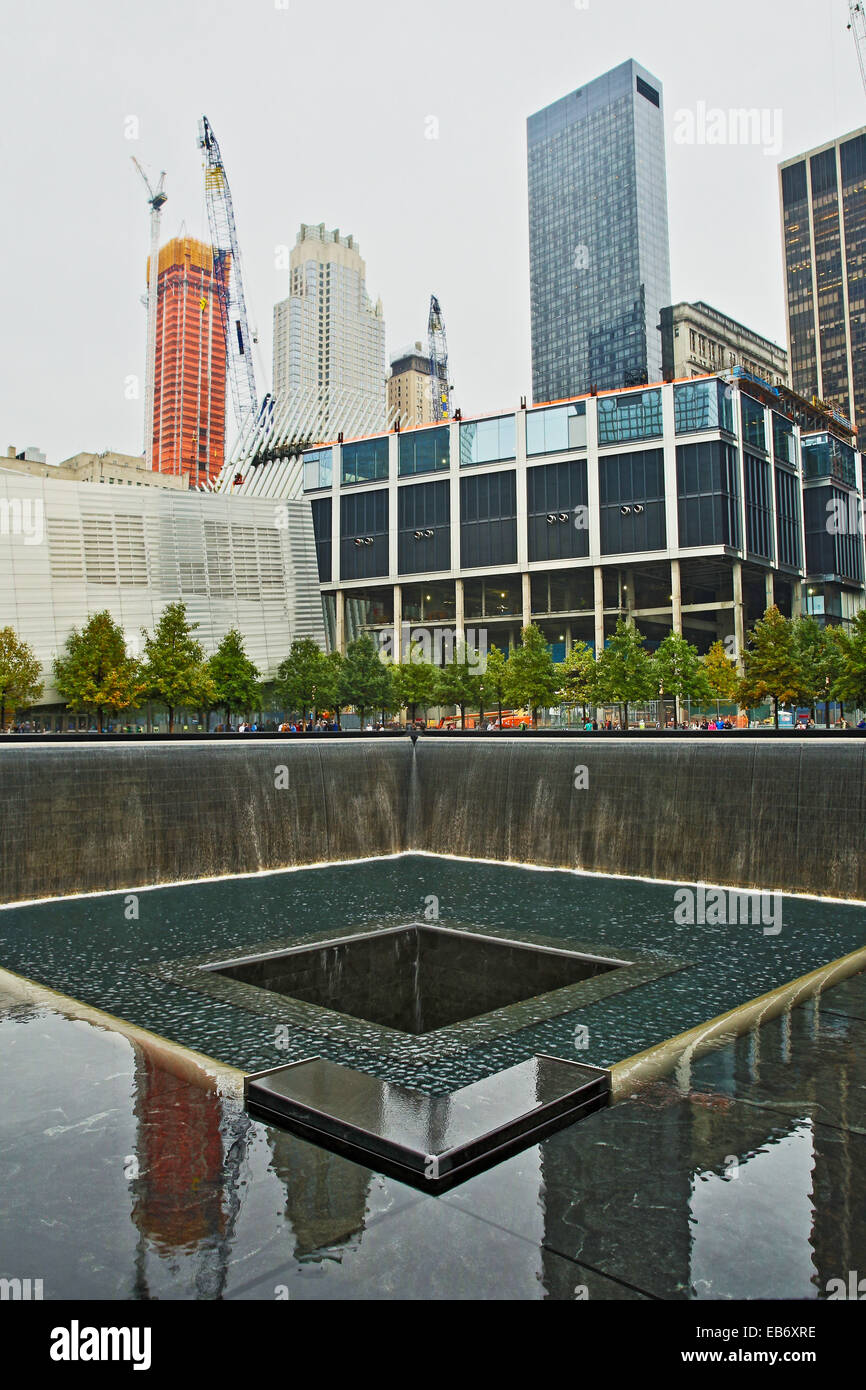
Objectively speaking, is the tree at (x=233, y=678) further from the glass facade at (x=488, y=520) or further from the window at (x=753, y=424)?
the window at (x=753, y=424)

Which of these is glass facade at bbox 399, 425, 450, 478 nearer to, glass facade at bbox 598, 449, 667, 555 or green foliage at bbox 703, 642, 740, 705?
glass facade at bbox 598, 449, 667, 555

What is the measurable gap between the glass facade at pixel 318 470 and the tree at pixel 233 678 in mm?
23515

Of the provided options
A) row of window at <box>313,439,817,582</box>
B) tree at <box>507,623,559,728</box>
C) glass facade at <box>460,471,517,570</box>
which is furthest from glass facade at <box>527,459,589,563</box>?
tree at <box>507,623,559,728</box>

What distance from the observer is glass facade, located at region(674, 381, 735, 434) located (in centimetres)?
6081

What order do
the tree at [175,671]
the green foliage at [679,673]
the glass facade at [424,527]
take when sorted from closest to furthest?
1. the green foliage at [679,673]
2. the tree at [175,671]
3. the glass facade at [424,527]

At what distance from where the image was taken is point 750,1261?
4461 millimetres

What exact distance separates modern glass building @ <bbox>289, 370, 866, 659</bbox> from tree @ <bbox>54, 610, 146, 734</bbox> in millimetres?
25458

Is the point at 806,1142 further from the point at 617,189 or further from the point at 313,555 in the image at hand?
the point at 617,189

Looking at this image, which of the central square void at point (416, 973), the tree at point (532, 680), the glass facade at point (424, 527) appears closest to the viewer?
the central square void at point (416, 973)

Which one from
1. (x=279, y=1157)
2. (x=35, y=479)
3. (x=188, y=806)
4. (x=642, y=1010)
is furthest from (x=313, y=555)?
(x=279, y=1157)

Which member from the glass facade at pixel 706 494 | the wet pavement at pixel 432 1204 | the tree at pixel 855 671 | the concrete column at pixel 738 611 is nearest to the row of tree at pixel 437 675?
the tree at pixel 855 671

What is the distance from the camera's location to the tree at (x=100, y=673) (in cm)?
5256

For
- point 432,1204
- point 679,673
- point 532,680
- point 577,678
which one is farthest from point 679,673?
point 432,1204
